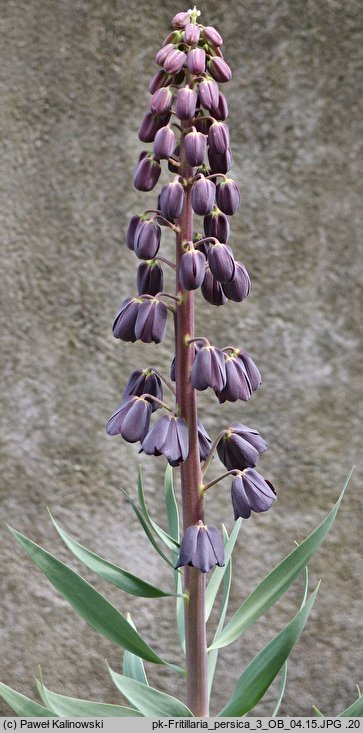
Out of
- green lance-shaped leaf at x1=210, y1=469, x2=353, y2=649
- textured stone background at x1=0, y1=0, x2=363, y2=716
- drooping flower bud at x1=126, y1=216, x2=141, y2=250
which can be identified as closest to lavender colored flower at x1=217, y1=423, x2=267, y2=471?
green lance-shaped leaf at x1=210, y1=469, x2=353, y2=649

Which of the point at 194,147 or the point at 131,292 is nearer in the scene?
the point at 194,147

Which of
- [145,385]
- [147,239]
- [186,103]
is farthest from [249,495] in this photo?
[186,103]

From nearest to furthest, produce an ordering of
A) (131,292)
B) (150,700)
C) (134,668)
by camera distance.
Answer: (150,700) < (134,668) < (131,292)

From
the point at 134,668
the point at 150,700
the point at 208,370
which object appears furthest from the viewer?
the point at 134,668

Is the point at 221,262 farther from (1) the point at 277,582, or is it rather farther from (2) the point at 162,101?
(1) the point at 277,582

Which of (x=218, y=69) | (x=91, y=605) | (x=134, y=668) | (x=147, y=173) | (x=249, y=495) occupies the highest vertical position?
(x=218, y=69)

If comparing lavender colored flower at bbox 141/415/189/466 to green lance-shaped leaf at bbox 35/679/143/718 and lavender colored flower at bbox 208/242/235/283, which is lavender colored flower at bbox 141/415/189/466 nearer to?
lavender colored flower at bbox 208/242/235/283

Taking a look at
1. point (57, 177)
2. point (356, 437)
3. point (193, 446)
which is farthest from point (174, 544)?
point (57, 177)

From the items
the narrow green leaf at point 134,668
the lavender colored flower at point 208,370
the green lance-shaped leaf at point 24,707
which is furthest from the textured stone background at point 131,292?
the lavender colored flower at point 208,370
